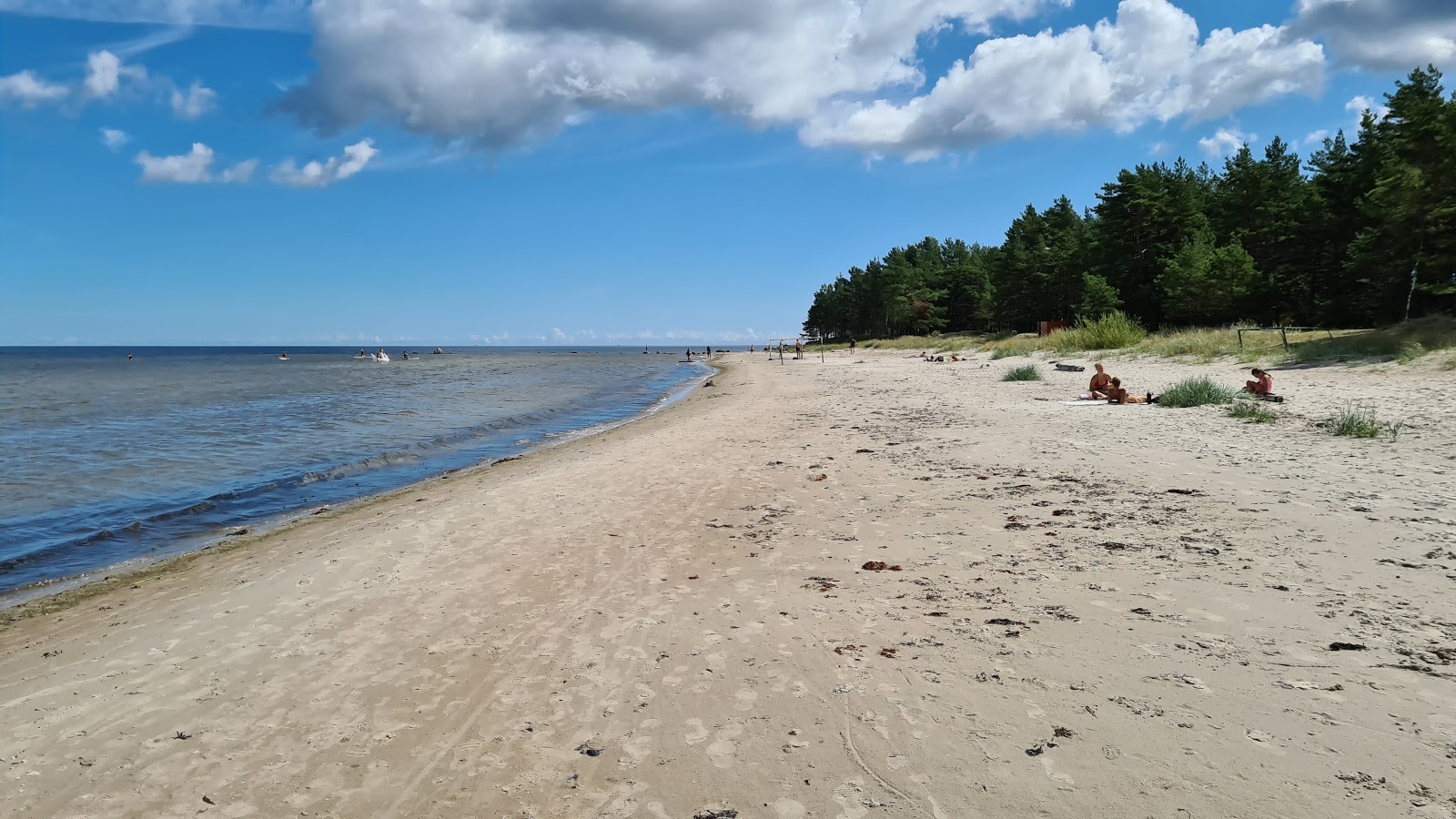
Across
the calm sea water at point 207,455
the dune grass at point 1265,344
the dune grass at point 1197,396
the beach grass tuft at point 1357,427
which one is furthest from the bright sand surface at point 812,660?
the dune grass at point 1265,344

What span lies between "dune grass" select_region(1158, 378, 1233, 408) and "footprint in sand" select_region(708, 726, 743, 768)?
47.6ft

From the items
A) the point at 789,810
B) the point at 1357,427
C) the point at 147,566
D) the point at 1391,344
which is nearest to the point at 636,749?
the point at 789,810

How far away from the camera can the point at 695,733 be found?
151 inches

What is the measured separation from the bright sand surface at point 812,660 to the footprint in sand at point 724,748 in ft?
0.05

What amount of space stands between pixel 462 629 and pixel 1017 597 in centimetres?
433

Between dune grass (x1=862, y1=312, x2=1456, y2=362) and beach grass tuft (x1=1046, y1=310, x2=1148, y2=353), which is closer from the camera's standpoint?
dune grass (x1=862, y1=312, x2=1456, y2=362)

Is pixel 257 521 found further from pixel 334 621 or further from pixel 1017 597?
pixel 1017 597

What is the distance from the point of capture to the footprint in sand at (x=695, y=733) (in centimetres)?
378

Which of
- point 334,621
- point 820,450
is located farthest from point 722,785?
point 820,450

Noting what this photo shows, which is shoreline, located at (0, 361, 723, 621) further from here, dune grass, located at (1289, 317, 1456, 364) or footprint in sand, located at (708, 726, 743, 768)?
dune grass, located at (1289, 317, 1456, 364)

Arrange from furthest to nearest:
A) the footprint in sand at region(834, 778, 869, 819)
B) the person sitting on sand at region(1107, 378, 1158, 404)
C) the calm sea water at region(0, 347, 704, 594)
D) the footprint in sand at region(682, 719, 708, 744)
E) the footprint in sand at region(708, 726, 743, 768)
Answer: the person sitting on sand at region(1107, 378, 1158, 404) → the calm sea water at region(0, 347, 704, 594) → the footprint in sand at region(682, 719, 708, 744) → the footprint in sand at region(708, 726, 743, 768) → the footprint in sand at region(834, 778, 869, 819)

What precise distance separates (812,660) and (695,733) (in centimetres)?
105

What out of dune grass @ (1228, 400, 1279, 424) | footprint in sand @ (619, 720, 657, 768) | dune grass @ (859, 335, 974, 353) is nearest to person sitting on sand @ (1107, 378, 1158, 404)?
dune grass @ (1228, 400, 1279, 424)

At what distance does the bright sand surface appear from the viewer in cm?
332
